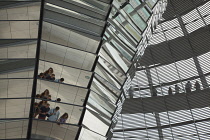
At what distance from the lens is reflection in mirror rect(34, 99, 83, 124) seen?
7.73 meters

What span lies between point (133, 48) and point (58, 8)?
318cm

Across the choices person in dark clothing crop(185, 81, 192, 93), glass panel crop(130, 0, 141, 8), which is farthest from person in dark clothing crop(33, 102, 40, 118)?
person in dark clothing crop(185, 81, 192, 93)

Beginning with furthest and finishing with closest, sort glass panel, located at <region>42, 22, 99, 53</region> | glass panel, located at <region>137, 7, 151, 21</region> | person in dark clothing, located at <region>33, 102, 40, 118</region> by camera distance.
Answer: glass panel, located at <region>137, 7, 151, 21</region> < glass panel, located at <region>42, 22, 99, 53</region> < person in dark clothing, located at <region>33, 102, 40, 118</region>

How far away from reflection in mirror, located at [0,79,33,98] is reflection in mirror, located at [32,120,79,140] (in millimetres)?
607

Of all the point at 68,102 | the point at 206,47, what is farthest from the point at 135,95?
the point at 68,102

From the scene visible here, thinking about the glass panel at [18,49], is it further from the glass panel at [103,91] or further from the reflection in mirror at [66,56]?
the glass panel at [103,91]

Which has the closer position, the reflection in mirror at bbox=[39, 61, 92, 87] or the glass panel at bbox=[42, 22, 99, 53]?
the reflection in mirror at bbox=[39, 61, 92, 87]

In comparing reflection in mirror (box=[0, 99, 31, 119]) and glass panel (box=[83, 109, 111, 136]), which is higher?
glass panel (box=[83, 109, 111, 136])

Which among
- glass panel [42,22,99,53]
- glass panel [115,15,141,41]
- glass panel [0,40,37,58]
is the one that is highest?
glass panel [115,15,141,41]

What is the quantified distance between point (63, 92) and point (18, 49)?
3.83 feet

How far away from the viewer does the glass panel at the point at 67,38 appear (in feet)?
27.1

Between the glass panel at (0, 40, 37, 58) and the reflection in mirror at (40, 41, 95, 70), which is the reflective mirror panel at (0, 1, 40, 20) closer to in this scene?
the glass panel at (0, 40, 37, 58)

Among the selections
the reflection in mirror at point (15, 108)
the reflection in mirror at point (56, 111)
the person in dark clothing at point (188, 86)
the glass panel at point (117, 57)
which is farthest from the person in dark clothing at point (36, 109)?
the person in dark clothing at point (188, 86)

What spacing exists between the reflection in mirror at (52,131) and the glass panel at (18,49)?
52.0 inches
